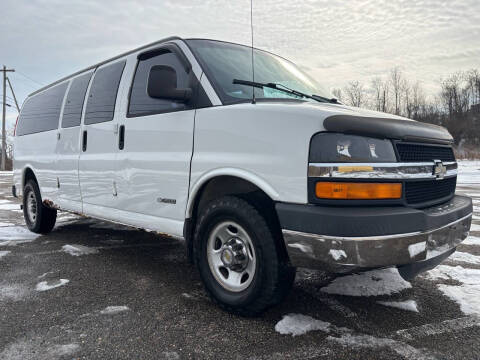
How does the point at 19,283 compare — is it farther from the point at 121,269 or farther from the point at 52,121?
the point at 52,121

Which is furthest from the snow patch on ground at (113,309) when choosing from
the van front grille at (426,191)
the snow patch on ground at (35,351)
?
the van front grille at (426,191)

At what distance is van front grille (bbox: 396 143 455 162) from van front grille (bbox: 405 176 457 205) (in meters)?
0.16

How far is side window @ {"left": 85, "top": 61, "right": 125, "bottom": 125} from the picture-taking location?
4109 mm

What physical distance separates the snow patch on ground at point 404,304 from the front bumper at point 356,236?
0.65 meters

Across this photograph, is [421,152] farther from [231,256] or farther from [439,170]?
[231,256]

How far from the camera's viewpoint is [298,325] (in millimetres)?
2650

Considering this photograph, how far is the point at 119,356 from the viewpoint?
2.27 m

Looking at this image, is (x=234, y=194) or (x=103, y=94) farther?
(x=103, y=94)

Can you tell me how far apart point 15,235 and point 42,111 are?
1.80 meters

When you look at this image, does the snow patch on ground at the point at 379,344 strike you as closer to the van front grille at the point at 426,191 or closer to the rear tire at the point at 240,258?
the rear tire at the point at 240,258

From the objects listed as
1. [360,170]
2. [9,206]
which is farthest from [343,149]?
[9,206]

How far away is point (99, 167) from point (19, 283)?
130cm

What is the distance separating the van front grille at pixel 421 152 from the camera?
2503 mm

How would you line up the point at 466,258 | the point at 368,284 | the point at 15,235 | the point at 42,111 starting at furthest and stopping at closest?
the point at 42,111, the point at 15,235, the point at 466,258, the point at 368,284
